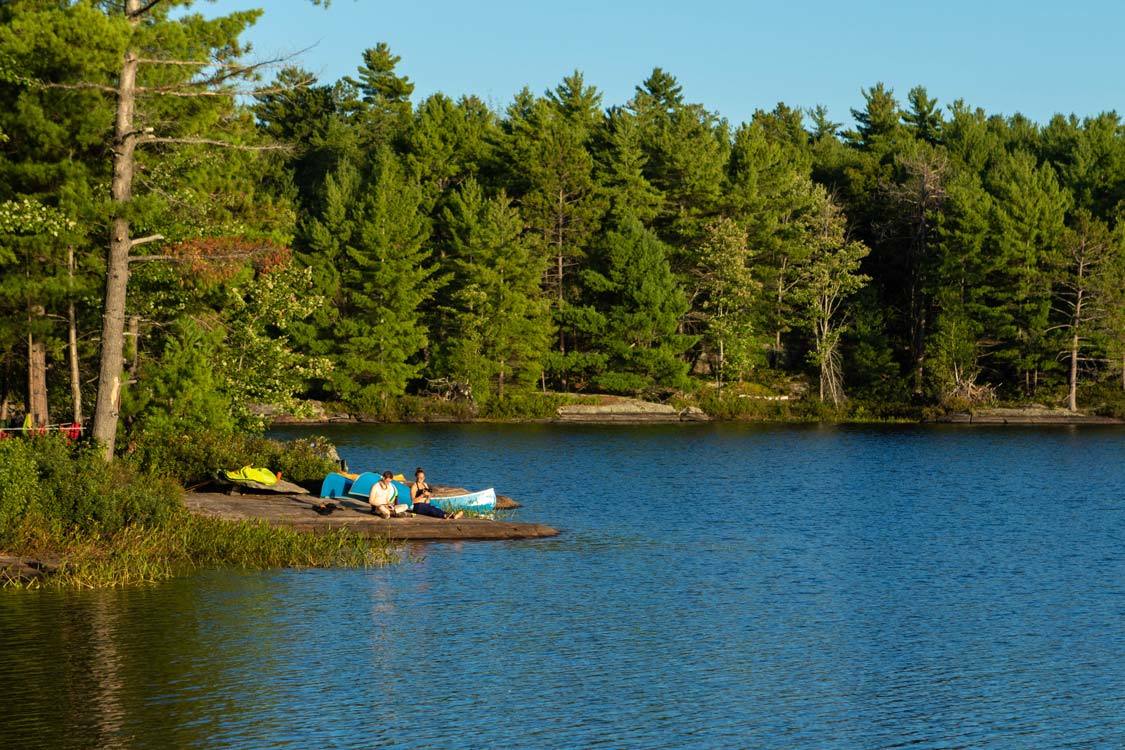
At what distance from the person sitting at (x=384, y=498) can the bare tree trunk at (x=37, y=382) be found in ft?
35.5

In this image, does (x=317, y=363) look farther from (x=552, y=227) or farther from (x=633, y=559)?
(x=552, y=227)

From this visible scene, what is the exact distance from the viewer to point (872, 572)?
31.9m

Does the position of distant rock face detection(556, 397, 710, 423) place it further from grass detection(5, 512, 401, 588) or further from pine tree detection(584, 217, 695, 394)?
grass detection(5, 512, 401, 588)

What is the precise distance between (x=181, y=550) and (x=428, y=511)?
24.4 ft

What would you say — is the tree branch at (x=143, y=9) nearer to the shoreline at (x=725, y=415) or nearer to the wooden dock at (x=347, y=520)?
the wooden dock at (x=347, y=520)

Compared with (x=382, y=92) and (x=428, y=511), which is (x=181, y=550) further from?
(x=382, y=92)

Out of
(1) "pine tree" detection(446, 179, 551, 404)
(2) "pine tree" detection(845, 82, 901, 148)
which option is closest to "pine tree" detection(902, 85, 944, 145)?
(2) "pine tree" detection(845, 82, 901, 148)

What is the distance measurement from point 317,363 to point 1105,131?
7199 centimetres

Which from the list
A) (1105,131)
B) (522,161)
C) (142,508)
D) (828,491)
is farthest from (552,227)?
(142,508)

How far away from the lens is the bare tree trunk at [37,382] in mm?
Result: 38188

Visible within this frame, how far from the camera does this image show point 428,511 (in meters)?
34.6

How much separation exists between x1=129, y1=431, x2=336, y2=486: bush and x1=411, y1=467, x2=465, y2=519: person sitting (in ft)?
15.8

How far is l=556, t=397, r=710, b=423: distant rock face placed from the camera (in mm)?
88375

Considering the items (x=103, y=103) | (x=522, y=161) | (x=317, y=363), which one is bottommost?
(x=317, y=363)
